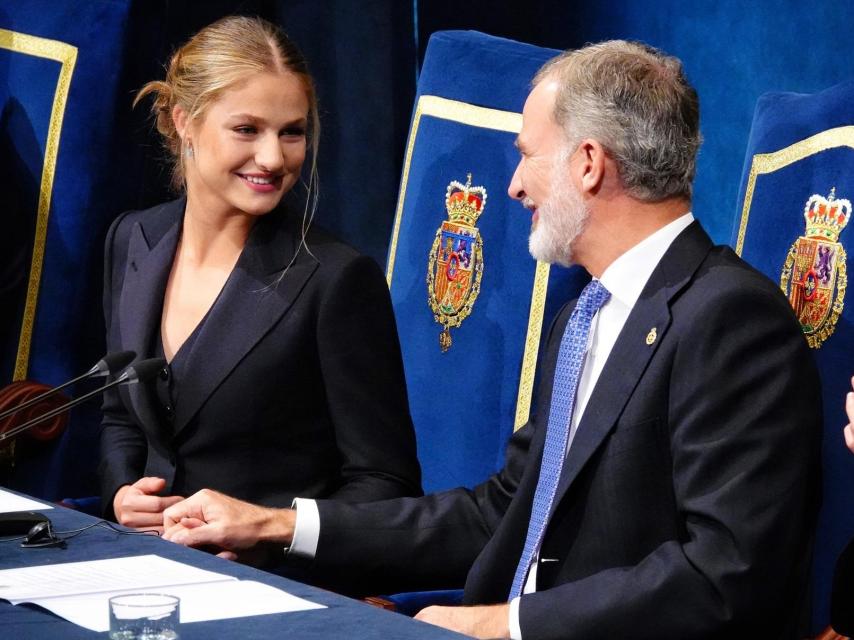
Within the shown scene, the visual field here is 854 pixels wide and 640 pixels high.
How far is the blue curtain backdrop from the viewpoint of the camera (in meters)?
3.20

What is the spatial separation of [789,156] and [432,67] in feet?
3.21

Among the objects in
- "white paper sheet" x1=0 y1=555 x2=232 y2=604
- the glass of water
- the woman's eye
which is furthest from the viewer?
the woman's eye

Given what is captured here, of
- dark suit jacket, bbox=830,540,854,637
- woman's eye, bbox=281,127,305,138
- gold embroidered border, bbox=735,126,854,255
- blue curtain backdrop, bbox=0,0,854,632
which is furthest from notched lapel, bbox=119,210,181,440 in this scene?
dark suit jacket, bbox=830,540,854,637

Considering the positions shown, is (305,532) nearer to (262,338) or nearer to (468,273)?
(262,338)

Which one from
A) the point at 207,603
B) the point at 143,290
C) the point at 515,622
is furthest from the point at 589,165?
the point at 143,290

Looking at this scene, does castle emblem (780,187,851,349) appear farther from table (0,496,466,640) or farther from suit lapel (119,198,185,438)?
suit lapel (119,198,185,438)

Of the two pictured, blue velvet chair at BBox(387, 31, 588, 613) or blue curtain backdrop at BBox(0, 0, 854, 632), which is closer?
blue velvet chair at BBox(387, 31, 588, 613)

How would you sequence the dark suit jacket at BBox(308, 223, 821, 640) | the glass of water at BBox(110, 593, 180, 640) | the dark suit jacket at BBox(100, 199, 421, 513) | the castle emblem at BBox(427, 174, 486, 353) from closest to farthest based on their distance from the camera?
the glass of water at BBox(110, 593, 180, 640)
the dark suit jacket at BBox(308, 223, 821, 640)
the dark suit jacket at BBox(100, 199, 421, 513)
the castle emblem at BBox(427, 174, 486, 353)

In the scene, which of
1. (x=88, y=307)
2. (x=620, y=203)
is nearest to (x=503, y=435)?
(x=620, y=203)

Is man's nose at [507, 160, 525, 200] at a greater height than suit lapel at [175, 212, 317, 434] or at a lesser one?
greater

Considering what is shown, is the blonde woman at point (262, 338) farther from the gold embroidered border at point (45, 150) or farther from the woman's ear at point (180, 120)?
the gold embroidered border at point (45, 150)

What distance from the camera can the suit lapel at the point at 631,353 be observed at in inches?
81.8

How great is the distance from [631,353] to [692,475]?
215mm

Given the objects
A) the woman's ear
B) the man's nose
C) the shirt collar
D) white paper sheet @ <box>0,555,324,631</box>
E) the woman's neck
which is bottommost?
white paper sheet @ <box>0,555,324,631</box>
